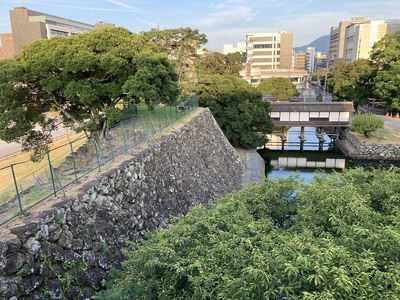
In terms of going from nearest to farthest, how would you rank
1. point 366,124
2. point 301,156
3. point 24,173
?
point 24,173 → point 366,124 → point 301,156

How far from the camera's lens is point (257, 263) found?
4.25m

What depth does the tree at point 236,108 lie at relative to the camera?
28.1 m

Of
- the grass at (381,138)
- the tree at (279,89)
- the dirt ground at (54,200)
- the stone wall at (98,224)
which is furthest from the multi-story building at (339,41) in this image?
the dirt ground at (54,200)

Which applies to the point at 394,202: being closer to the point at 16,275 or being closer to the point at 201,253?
the point at 201,253

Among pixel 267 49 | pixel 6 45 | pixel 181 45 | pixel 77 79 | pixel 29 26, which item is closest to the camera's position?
pixel 77 79

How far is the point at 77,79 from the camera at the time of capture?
1498 cm

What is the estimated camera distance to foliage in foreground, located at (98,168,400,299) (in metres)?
3.91

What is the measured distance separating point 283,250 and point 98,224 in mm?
5596

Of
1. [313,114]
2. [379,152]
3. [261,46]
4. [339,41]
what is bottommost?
[379,152]

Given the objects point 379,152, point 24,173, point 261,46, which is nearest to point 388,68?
point 379,152

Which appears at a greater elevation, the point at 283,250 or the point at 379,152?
the point at 283,250

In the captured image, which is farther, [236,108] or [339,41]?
[339,41]

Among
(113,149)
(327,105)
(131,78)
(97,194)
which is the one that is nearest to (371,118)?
(327,105)

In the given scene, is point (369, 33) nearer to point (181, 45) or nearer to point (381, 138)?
point (381, 138)
